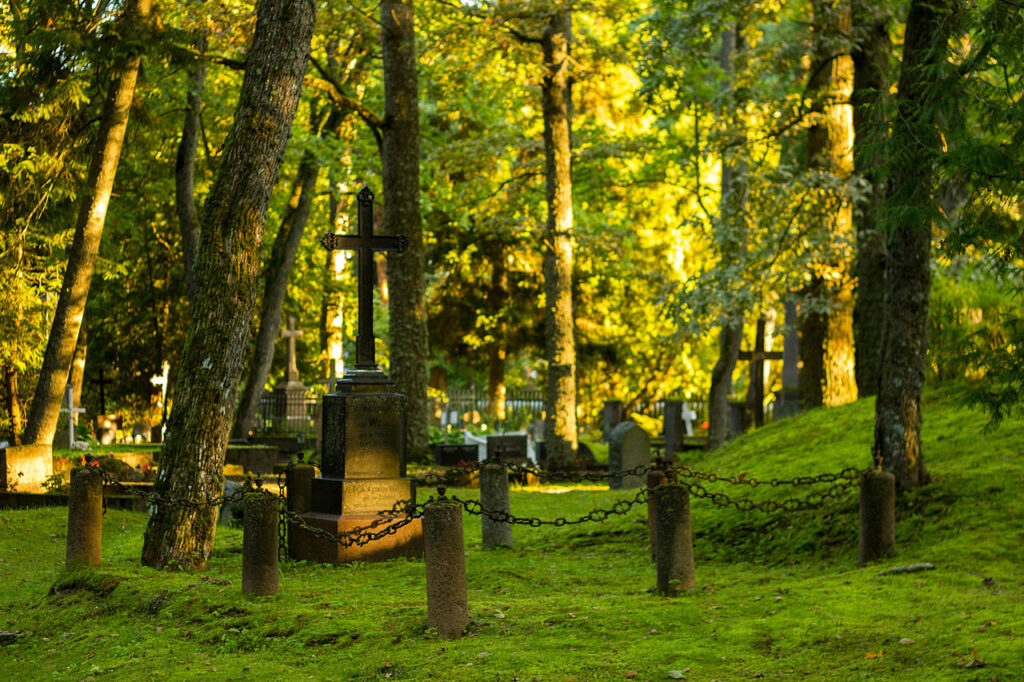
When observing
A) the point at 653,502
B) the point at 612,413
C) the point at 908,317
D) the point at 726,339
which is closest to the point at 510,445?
the point at 726,339

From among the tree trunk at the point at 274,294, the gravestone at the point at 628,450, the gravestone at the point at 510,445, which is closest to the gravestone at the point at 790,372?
the gravestone at the point at 628,450

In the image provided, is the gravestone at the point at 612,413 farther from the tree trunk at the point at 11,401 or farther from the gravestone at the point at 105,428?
the tree trunk at the point at 11,401

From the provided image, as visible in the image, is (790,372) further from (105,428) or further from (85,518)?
(105,428)

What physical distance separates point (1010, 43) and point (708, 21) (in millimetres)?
8851

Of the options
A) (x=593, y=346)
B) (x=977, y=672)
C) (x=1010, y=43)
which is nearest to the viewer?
(x=977, y=672)

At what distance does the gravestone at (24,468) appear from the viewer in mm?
15219

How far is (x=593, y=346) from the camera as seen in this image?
116 feet

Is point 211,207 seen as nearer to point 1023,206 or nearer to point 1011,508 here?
point 1023,206

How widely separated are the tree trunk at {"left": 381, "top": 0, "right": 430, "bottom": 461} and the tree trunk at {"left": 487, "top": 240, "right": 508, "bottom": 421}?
15.4 meters

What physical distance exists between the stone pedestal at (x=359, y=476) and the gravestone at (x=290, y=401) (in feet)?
63.8

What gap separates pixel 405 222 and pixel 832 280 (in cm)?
772

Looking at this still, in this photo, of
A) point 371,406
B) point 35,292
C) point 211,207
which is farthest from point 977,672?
point 35,292

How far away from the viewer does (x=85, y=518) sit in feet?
30.5

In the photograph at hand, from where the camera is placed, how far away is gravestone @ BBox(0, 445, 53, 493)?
15.2m
